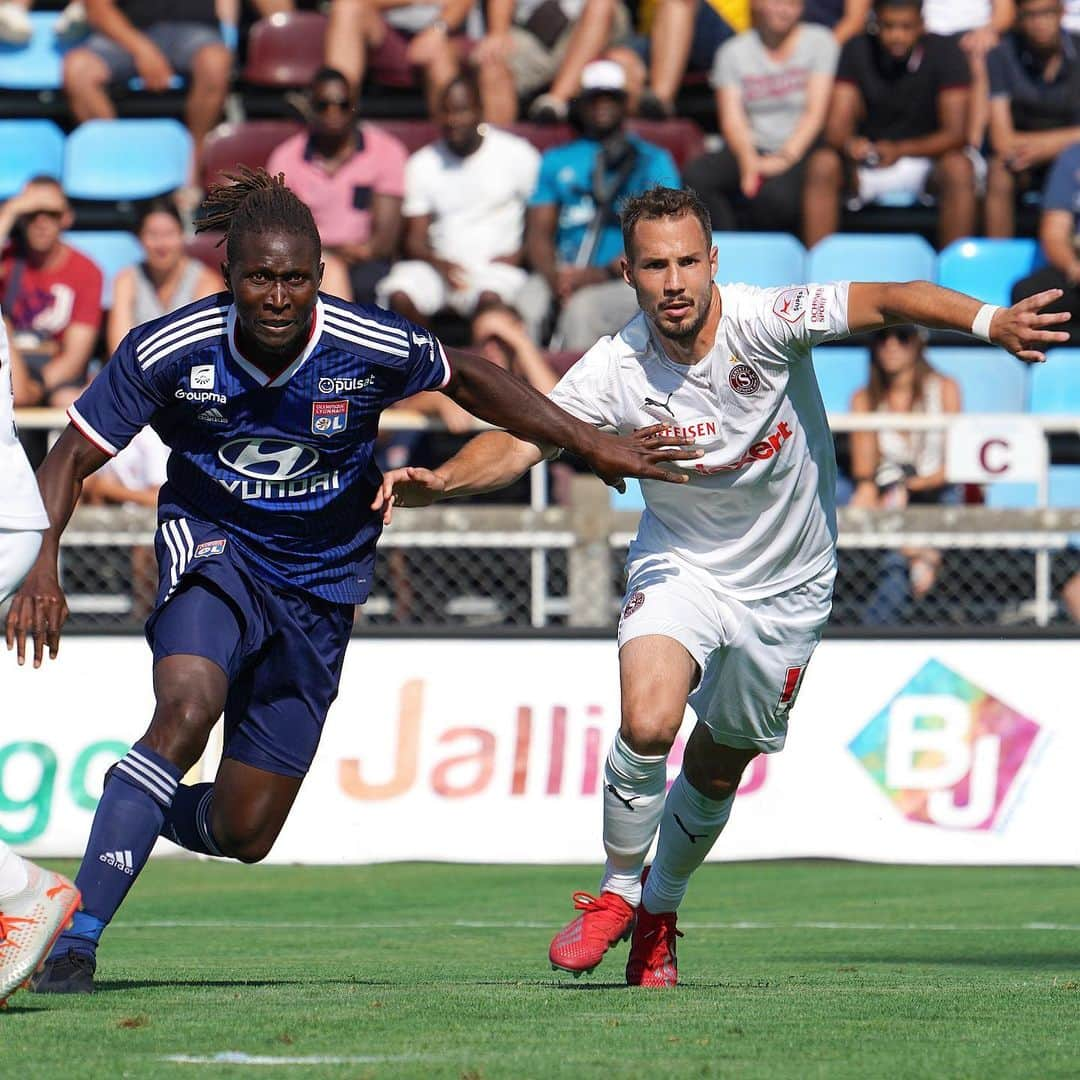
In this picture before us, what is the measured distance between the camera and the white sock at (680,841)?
6629 millimetres

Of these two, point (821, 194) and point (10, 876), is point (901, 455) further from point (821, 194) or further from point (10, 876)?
point (10, 876)

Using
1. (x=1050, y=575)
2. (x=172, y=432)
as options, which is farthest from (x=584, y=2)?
(x=172, y=432)

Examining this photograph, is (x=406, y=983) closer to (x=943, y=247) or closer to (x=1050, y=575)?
(x=1050, y=575)

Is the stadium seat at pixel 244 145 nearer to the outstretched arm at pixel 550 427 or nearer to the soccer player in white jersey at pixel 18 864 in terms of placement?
the outstretched arm at pixel 550 427

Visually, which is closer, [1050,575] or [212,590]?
[212,590]

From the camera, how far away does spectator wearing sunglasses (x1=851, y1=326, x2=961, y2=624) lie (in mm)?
11438

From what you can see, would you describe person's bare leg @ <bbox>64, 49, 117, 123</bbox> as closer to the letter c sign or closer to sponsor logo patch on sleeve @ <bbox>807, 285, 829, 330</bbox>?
the letter c sign

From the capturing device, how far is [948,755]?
11008 mm

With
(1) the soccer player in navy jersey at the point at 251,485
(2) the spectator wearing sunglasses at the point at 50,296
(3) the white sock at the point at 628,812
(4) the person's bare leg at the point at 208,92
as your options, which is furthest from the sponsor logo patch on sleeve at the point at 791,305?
(4) the person's bare leg at the point at 208,92

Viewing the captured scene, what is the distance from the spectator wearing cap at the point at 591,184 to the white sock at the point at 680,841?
6.56 meters

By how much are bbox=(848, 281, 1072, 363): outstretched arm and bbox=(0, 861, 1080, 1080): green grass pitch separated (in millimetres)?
1807

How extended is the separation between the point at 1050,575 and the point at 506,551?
9.85ft

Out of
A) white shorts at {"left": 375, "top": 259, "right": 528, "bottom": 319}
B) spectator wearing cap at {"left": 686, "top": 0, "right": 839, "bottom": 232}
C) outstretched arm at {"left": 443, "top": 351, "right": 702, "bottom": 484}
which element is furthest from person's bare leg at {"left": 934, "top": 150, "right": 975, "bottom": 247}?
outstretched arm at {"left": 443, "top": 351, "right": 702, "bottom": 484}

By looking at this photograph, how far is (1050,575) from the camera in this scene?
11.4 meters
